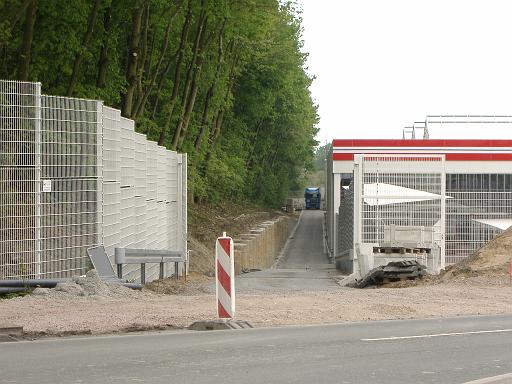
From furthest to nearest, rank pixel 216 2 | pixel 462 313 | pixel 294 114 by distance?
pixel 294 114
pixel 216 2
pixel 462 313

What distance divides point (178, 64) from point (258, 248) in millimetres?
12781

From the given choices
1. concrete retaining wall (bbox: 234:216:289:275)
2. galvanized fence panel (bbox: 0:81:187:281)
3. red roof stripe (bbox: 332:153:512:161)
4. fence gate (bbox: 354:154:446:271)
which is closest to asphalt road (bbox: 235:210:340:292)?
concrete retaining wall (bbox: 234:216:289:275)

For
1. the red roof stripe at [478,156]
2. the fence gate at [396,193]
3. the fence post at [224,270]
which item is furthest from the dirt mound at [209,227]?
the fence post at [224,270]

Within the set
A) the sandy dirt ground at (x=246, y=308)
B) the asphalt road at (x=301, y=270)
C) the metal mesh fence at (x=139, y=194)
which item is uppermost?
the metal mesh fence at (x=139, y=194)

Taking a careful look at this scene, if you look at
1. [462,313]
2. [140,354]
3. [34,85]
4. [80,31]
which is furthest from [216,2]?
[140,354]

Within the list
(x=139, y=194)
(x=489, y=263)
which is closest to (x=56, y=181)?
(x=139, y=194)

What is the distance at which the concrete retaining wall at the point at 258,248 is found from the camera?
45938 millimetres

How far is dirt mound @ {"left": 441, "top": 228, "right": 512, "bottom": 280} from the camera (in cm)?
2445

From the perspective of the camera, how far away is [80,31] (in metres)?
35.0

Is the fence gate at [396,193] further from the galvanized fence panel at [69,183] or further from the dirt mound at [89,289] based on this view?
the dirt mound at [89,289]

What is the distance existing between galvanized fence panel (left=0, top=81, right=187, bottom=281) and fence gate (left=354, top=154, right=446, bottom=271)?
1537 cm

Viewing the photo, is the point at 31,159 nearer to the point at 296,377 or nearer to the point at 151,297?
the point at 151,297

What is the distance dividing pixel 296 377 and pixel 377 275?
17675 millimetres

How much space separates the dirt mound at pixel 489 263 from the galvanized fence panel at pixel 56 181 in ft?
24.6
